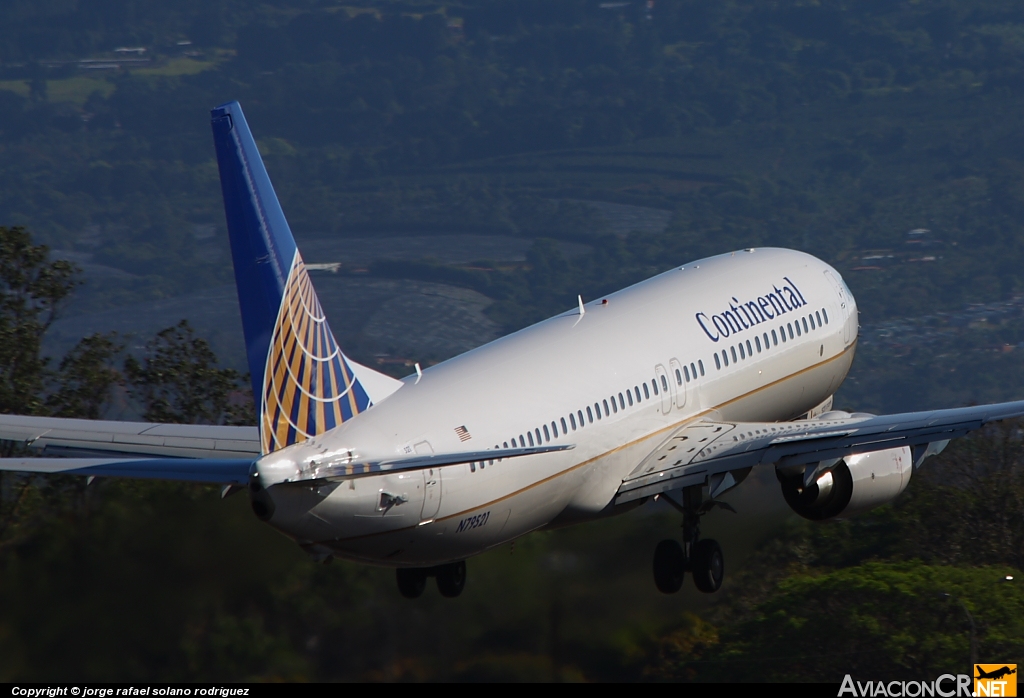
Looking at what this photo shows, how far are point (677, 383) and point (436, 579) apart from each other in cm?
698

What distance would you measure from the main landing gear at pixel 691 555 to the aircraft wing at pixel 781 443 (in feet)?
1.63

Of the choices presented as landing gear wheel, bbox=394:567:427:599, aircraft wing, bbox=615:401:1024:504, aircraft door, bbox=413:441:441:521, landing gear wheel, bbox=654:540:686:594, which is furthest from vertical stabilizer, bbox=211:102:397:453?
aircraft wing, bbox=615:401:1024:504

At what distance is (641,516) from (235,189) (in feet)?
36.7

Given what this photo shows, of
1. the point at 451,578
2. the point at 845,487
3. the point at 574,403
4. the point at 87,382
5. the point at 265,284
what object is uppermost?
the point at 265,284

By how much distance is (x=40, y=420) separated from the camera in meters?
23.8

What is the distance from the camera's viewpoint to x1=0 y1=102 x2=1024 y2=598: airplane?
63.4 feet

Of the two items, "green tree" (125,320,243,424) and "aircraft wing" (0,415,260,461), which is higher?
"aircraft wing" (0,415,260,461)

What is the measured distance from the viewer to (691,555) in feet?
87.2

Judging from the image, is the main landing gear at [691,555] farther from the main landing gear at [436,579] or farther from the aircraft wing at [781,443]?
the main landing gear at [436,579]

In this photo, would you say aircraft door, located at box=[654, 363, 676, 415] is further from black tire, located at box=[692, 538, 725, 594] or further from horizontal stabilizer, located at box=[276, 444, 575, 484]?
horizontal stabilizer, located at box=[276, 444, 575, 484]

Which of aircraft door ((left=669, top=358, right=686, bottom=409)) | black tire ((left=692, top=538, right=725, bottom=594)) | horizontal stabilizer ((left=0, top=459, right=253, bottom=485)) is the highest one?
horizontal stabilizer ((left=0, top=459, right=253, bottom=485))

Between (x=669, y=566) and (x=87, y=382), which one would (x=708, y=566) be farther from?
(x=87, y=382)

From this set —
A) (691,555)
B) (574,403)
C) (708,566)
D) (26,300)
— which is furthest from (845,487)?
(26,300)

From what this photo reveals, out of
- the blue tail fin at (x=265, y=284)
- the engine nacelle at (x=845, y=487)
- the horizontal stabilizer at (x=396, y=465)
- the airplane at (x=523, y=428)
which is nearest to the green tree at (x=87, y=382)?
the airplane at (x=523, y=428)
